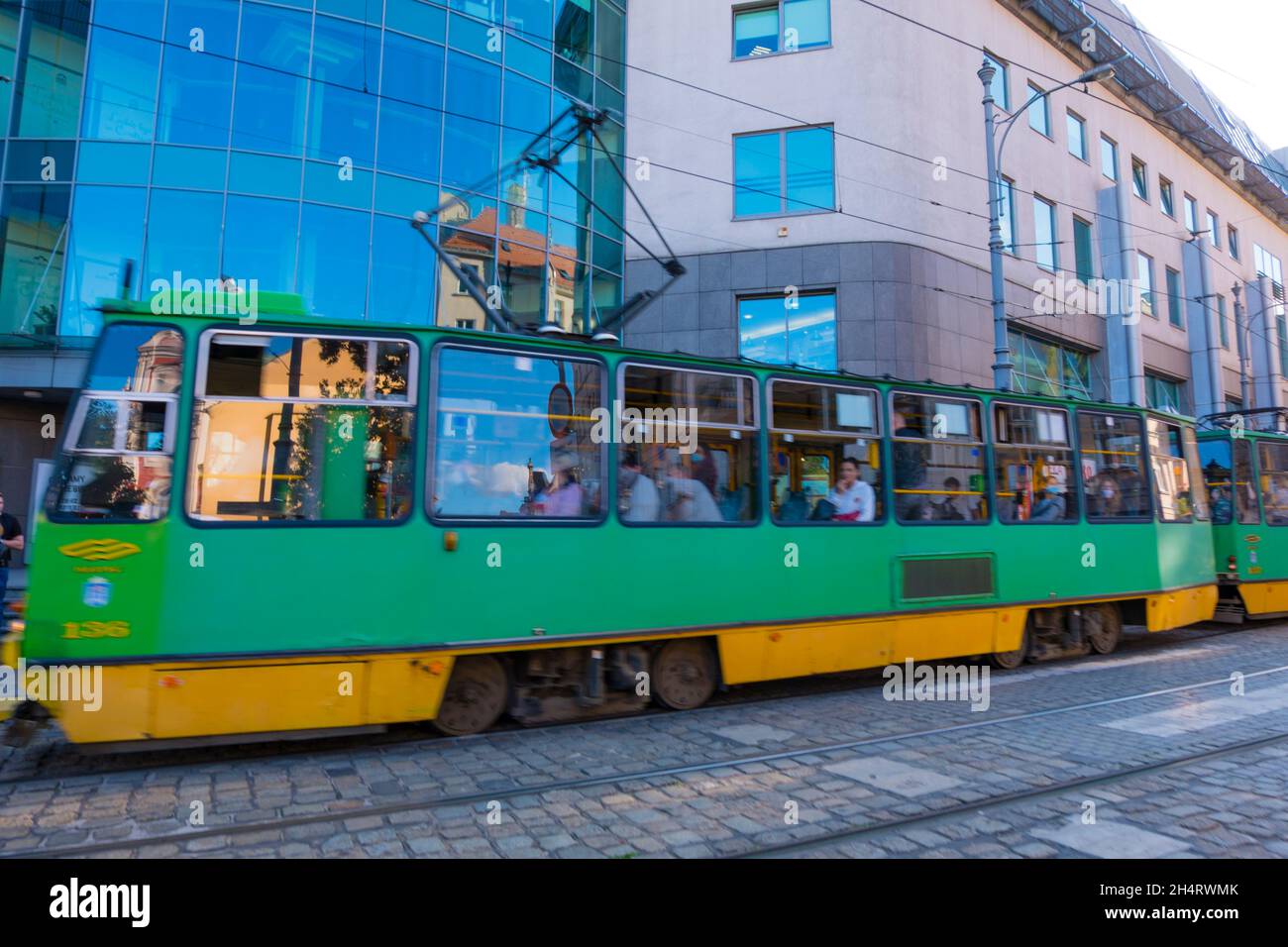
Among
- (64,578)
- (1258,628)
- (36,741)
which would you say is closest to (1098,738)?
(64,578)

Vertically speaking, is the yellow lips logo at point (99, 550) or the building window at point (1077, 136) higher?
the building window at point (1077, 136)

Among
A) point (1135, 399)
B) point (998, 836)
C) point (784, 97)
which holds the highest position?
point (784, 97)

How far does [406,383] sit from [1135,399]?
23.5m

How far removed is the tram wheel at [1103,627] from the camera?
10094 millimetres

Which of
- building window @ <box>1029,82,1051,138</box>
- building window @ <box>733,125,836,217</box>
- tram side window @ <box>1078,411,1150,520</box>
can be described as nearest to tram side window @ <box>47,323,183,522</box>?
tram side window @ <box>1078,411,1150,520</box>

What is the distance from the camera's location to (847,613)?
765 centimetres

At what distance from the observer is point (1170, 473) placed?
421 inches

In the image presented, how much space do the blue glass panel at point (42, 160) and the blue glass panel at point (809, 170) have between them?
14.7m

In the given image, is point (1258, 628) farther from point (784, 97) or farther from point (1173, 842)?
point (784, 97)

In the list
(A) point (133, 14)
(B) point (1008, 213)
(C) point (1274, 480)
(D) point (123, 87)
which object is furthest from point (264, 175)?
(C) point (1274, 480)

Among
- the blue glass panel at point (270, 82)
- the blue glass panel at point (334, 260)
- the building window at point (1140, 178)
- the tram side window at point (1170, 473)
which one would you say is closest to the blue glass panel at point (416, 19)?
the blue glass panel at point (270, 82)

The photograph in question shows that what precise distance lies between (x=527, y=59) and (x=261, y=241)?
7612 millimetres

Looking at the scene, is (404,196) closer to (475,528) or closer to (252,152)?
(252,152)

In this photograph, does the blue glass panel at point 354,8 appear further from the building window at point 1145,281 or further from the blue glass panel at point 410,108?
the building window at point 1145,281
